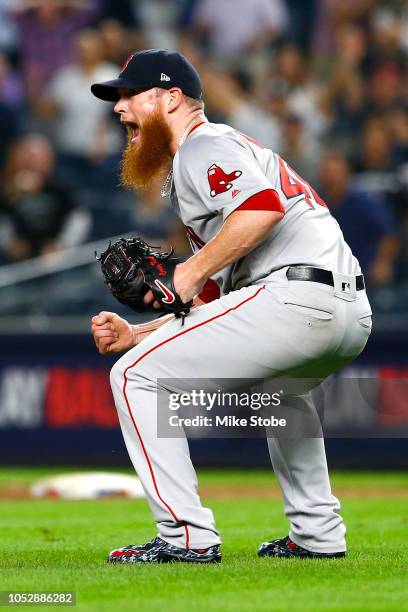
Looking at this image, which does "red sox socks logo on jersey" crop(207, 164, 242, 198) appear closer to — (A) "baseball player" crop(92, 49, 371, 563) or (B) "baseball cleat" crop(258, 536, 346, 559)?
(A) "baseball player" crop(92, 49, 371, 563)

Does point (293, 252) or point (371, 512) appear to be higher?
point (293, 252)

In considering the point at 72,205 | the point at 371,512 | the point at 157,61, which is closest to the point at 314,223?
the point at 157,61

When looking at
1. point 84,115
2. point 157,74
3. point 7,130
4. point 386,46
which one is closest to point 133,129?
point 157,74

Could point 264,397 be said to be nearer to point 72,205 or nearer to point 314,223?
point 314,223

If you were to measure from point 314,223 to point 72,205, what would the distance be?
300 inches

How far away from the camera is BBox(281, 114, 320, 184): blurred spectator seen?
12328mm

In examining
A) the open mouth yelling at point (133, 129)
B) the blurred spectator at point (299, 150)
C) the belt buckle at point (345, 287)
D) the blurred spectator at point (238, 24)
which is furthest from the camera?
the blurred spectator at point (238, 24)

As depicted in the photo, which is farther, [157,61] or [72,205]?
[72,205]

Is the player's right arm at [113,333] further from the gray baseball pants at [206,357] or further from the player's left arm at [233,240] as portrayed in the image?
the player's left arm at [233,240]

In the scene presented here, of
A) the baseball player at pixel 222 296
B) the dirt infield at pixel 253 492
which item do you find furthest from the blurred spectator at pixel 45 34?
the baseball player at pixel 222 296

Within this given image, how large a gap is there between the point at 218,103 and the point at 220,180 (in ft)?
28.7

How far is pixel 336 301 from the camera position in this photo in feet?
15.4

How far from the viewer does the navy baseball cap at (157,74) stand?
4.88 m

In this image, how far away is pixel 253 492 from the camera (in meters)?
9.77
